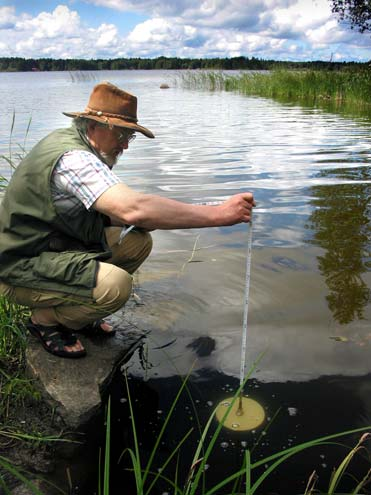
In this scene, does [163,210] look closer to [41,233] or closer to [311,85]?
[41,233]

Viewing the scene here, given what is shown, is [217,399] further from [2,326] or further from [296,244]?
[296,244]

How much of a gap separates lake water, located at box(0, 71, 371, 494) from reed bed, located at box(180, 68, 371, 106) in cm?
1091

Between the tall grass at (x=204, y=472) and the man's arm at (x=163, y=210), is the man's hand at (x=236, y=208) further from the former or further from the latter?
the tall grass at (x=204, y=472)

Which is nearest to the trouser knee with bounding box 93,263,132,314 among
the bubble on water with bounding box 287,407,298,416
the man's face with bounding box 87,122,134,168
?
the man's face with bounding box 87,122,134,168

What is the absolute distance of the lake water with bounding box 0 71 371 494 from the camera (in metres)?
2.70

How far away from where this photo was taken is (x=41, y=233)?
9.59 ft

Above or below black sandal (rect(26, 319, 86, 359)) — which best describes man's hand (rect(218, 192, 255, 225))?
above

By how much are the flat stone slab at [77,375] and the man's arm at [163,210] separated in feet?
3.15

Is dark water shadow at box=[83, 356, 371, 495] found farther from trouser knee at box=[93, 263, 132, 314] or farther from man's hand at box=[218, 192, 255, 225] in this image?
man's hand at box=[218, 192, 255, 225]

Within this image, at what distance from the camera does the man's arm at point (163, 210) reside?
2.65 metres

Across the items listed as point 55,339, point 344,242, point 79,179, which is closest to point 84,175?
point 79,179

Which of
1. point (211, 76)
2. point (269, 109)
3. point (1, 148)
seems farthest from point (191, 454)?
point (211, 76)

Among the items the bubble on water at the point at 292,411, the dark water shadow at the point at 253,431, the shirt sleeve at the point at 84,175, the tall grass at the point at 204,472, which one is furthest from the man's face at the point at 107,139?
the bubble on water at the point at 292,411

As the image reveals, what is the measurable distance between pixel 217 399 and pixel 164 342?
0.73 meters
